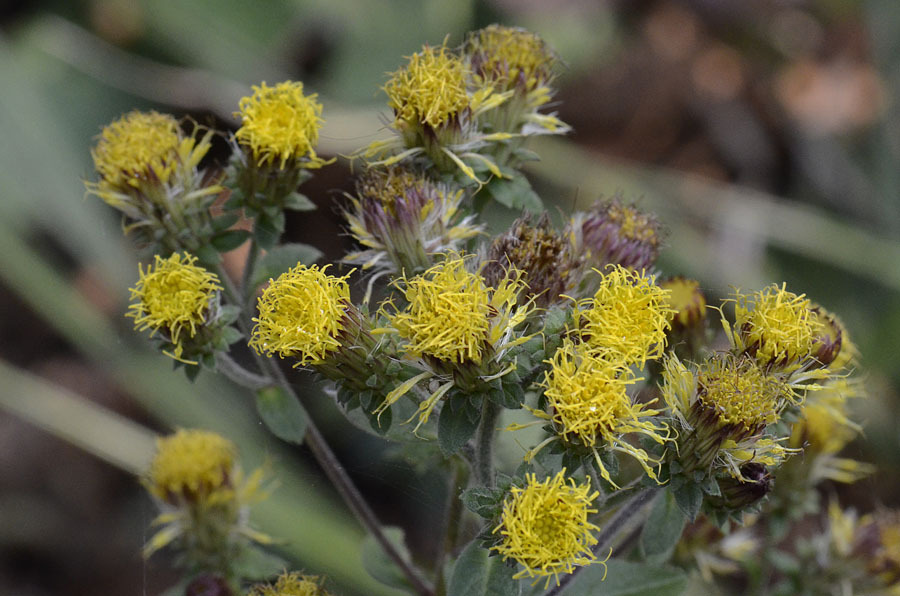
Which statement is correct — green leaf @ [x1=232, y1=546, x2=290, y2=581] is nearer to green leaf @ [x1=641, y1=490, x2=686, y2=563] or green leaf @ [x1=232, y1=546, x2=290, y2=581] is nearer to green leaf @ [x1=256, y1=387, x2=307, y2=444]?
green leaf @ [x1=256, y1=387, x2=307, y2=444]

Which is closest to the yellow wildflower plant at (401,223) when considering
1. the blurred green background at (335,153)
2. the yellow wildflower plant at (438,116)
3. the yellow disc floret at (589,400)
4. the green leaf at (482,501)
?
the yellow wildflower plant at (438,116)

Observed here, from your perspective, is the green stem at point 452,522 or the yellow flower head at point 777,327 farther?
the green stem at point 452,522

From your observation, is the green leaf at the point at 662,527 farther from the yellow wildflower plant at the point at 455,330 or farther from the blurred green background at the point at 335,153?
the blurred green background at the point at 335,153

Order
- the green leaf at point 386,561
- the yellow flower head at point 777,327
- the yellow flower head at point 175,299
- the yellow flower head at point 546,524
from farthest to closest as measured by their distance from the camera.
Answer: the green leaf at point 386,561 → the yellow flower head at point 175,299 → the yellow flower head at point 777,327 → the yellow flower head at point 546,524

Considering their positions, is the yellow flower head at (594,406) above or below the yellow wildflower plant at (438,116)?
below

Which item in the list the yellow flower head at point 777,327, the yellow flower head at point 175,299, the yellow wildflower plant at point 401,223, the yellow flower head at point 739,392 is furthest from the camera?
the yellow wildflower plant at point 401,223

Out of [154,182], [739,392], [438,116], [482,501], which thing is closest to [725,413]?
[739,392]

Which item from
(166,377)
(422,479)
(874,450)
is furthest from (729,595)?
(166,377)
